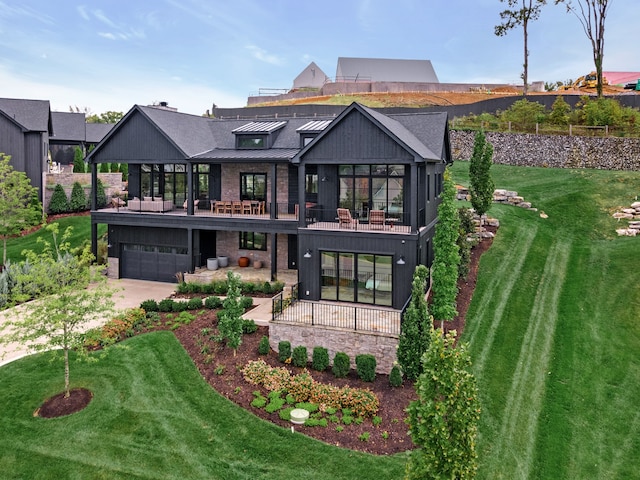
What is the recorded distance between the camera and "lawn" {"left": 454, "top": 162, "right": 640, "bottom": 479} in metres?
10.8

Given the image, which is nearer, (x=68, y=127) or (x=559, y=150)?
(x=559, y=150)

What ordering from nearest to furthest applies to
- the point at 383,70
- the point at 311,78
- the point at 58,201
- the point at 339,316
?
1. the point at 339,316
2. the point at 58,201
3. the point at 383,70
4. the point at 311,78

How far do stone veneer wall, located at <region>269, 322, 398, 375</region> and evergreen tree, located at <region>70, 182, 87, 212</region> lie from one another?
24745mm

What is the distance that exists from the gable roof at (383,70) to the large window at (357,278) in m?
54.3

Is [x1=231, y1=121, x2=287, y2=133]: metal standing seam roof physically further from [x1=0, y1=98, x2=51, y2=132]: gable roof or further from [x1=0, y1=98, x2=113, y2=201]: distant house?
[x1=0, y1=98, x2=51, y2=132]: gable roof

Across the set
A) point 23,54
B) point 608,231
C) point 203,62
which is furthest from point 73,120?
point 608,231

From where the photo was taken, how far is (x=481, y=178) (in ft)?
69.7

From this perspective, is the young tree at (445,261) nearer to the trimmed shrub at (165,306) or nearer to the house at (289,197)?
the house at (289,197)

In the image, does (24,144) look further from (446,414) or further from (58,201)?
(446,414)

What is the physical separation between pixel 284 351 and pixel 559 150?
28.0 metres

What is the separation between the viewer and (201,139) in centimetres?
2469

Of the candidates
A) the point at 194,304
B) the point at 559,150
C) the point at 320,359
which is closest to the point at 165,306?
the point at 194,304

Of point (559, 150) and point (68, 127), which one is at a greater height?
point (68, 127)

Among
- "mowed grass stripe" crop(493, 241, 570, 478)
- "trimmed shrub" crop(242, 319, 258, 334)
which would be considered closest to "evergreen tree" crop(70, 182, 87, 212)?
"trimmed shrub" crop(242, 319, 258, 334)
